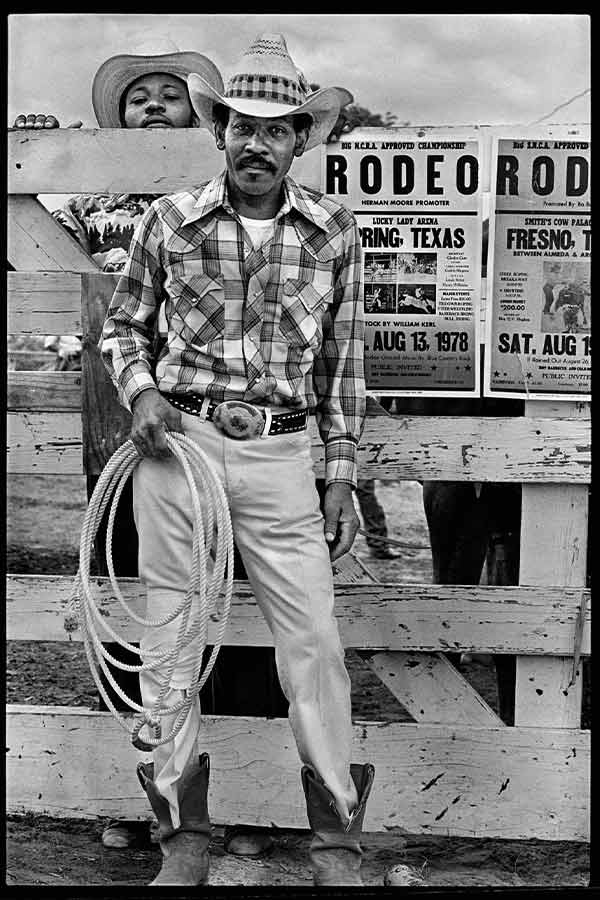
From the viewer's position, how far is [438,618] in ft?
11.8

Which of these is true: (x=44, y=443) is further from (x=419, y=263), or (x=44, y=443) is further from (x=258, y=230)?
(x=419, y=263)

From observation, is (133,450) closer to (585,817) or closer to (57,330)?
(57,330)

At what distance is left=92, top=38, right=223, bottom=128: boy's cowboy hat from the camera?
3.66 m

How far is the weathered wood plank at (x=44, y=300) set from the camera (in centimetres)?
353

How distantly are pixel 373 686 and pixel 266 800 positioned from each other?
1653 millimetres

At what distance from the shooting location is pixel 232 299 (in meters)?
3.01

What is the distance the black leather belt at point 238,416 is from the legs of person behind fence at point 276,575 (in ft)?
0.08

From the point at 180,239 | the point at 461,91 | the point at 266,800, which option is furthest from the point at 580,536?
the point at 461,91

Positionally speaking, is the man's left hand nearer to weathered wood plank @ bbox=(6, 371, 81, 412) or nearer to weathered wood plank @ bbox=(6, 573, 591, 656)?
weathered wood plank @ bbox=(6, 573, 591, 656)

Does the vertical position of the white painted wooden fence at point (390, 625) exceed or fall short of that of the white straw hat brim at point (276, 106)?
it falls short

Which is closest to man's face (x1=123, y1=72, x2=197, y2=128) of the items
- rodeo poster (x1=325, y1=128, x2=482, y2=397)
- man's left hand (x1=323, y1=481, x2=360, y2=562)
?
rodeo poster (x1=325, y1=128, x2=482, y2=397)

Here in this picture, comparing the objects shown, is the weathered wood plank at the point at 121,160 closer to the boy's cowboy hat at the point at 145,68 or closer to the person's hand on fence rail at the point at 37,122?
the person's hand on fence rail at the point at 37,122

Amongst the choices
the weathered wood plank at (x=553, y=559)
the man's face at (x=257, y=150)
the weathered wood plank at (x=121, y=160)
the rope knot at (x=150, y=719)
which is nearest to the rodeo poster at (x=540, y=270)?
the weathered wood plank at (x=553, y=559)

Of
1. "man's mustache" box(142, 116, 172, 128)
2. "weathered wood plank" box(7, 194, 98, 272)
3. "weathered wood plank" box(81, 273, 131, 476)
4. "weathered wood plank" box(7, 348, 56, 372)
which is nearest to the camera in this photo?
"weathered wood plank" box(81, 273, 131, 476)
